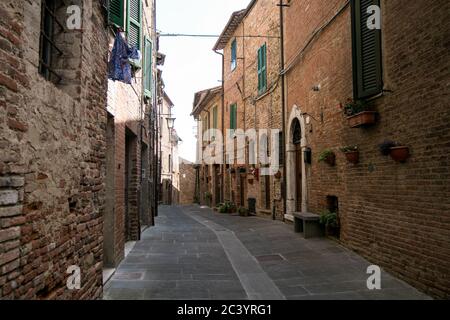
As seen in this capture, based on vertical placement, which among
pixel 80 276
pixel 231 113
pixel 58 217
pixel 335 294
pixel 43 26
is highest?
pixel 231 113

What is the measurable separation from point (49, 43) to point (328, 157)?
19.2 feet

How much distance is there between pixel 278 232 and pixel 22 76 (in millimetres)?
7847

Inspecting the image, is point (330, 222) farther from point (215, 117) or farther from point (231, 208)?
point (215, 117)

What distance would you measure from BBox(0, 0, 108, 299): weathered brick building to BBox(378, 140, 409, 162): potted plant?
3915 millimetres

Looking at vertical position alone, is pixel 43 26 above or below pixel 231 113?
below

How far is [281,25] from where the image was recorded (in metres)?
12.2

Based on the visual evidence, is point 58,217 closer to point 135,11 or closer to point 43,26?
point 43,26

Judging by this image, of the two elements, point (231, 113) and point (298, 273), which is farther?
point (231, 113)

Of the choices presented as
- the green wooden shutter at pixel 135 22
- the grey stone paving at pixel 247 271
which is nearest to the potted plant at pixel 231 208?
the grey stone paving at pixel 247 271

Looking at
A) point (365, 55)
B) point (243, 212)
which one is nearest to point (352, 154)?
point (365, 55)

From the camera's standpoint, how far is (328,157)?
8.01 metres

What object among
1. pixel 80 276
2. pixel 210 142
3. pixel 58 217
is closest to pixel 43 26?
pixel 58 217

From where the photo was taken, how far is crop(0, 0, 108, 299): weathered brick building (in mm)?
2490

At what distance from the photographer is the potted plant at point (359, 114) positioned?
19.9 feet
